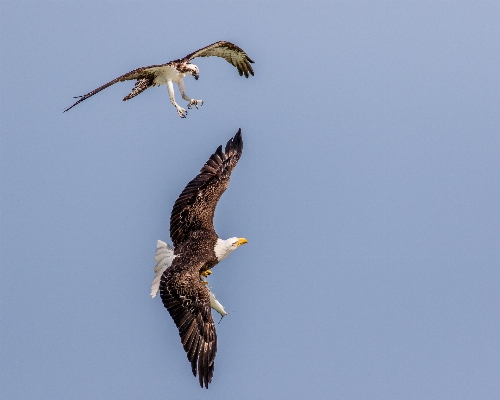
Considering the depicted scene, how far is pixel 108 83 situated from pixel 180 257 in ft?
12.0

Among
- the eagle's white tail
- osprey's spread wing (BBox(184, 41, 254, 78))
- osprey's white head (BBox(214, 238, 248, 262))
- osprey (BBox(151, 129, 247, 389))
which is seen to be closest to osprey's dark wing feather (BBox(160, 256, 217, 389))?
osprey (BBox(151, 129, 247, 389))

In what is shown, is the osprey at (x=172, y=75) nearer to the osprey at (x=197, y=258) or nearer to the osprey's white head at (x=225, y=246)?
the osprey at (x=197, y=258)

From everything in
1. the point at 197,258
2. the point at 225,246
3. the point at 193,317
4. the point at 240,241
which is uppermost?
the point at 240,241

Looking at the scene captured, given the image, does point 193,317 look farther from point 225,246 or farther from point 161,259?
point 225,246

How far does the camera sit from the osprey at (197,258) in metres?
20.0

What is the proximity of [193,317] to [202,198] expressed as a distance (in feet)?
10.6

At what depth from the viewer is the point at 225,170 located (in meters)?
23.6

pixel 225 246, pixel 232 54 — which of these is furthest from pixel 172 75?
pixel 225 246

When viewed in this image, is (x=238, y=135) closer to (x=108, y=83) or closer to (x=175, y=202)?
(x=175, y=202)

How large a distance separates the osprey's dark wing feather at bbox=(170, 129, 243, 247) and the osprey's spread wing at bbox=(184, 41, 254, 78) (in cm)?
197

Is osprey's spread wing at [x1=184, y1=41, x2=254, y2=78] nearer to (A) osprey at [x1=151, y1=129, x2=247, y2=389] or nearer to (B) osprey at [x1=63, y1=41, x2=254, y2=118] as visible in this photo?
(B) osprey at [x1=63, y1=41, x2=254, y2=118]

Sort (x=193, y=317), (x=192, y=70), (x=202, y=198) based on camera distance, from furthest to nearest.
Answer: (x=202, y=198) < (x=192, y=70) < (x=193, y=317)

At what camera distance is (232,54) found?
2431 cm

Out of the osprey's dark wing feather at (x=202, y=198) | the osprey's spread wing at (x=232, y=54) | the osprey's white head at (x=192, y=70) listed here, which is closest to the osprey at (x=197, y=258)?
the osprey's dark wing feather at (x=202, y=198)
